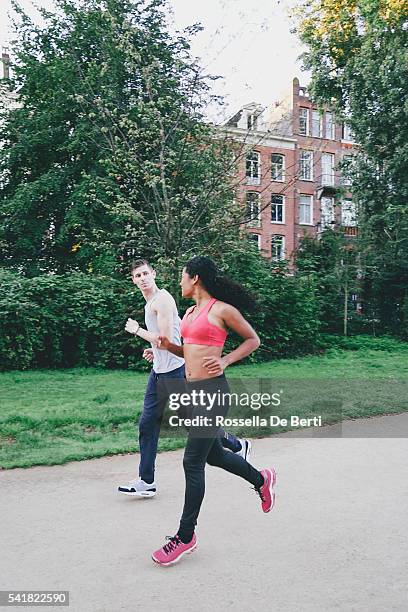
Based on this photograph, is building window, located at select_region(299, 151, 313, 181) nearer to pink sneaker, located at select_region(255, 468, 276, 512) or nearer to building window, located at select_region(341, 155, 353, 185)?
pink sneaker, located at select_region(255, 468, 276, 512)

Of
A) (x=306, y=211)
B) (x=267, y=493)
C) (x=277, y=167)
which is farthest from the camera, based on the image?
(x=306, y=211)

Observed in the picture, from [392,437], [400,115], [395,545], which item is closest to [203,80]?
[392,437]

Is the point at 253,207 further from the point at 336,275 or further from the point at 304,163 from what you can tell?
the point at 336,275

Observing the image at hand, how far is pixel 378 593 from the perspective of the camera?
3234 millimetres

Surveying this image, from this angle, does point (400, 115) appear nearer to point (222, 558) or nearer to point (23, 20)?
point (23, 20)

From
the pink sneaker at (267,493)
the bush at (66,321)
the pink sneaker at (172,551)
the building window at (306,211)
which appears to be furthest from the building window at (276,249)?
the building window at (306,211)

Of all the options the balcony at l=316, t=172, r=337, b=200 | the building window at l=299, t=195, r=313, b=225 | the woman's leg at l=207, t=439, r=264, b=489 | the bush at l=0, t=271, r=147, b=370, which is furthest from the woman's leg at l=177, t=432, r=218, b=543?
the building window at l=299, t=195, r=313, b=225

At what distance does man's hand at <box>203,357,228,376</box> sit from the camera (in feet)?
12.7

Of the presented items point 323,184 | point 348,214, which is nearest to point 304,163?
point 348,214

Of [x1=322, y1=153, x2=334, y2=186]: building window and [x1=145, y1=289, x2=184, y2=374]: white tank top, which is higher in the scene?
[x1=322, y1=153, x2=334, y2=186]: building window

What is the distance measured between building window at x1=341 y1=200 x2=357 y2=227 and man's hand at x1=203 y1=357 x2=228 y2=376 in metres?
23.8

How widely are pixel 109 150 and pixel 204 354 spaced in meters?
7.89

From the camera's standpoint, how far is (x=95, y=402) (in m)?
9.28

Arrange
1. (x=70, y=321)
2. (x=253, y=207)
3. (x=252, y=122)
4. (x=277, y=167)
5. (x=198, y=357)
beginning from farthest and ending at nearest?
(x=70, y=321) → (x=277, y=167) → (x=253, y=207) → (x=252, y=122) → (x=198, y=357)
